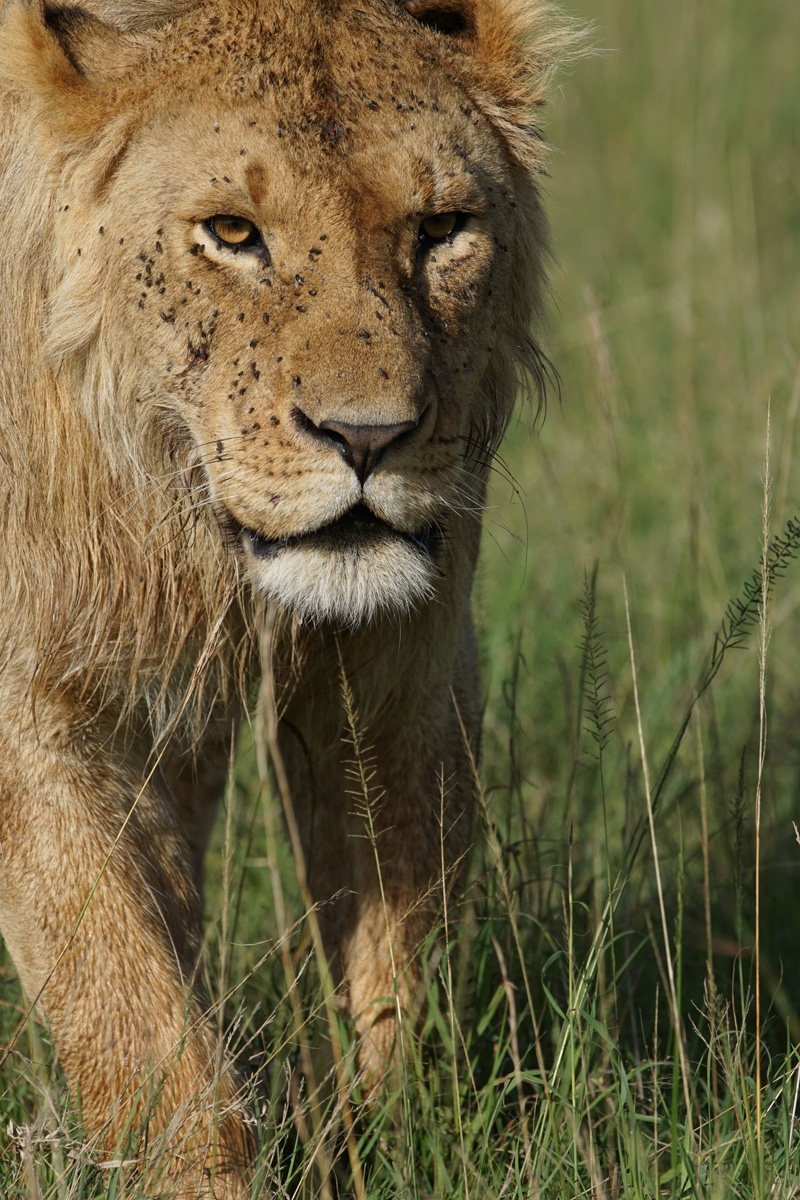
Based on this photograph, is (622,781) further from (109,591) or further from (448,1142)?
(109,591)

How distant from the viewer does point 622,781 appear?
14.2ft

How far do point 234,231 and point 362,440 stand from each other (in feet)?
1.60

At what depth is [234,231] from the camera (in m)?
2.47

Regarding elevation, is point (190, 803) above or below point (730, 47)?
below

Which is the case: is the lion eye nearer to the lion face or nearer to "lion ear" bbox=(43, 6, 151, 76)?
the lion face

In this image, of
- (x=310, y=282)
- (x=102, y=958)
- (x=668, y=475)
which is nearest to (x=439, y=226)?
(x=310, y=282)

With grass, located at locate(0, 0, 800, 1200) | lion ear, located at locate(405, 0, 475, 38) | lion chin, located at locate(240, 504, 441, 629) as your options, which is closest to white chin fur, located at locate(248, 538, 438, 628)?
lion chin, located at locate(240, 504, 441, 629)

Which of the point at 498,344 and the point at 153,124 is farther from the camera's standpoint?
the point at 498,344

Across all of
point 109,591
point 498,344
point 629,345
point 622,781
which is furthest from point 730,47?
point 109,591

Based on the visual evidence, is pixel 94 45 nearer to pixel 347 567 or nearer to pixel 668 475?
pixel 347 567

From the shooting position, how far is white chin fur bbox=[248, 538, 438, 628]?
7.70 feet

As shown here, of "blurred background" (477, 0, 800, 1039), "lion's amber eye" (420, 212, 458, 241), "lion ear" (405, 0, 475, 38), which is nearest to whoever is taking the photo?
"lion's amber eye" (420, 212, 458, 241)

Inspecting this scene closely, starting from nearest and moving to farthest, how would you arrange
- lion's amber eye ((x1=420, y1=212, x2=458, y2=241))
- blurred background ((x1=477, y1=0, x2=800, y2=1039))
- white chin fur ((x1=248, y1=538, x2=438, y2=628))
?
white chin fur ((x1=248, y1=538, x2=438, y2=628)), lion's amber eye ((x1=420, y1=212, x2=458, y2=241)), blurred background ((x1=477, y1=0, x2=800, y2=1039))

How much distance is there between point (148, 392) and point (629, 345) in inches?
185
